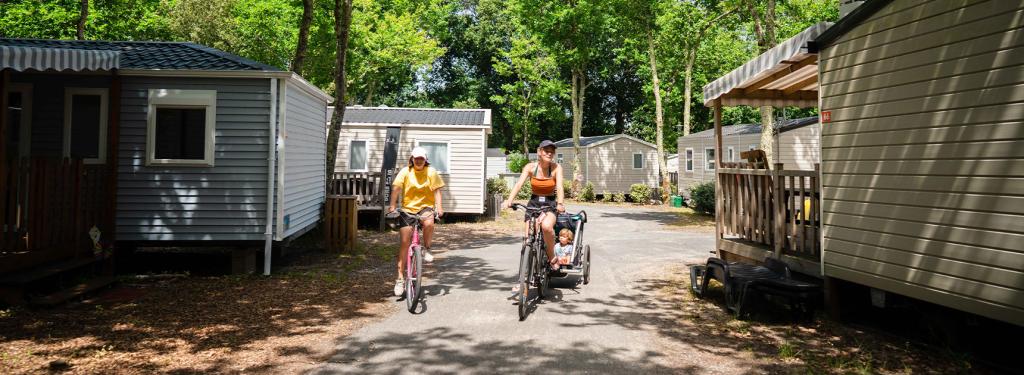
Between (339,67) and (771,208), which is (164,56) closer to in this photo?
(339,67)

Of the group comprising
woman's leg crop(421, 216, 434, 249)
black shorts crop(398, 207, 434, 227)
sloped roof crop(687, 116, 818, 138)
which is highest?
sloped roof crop(687, 116, 818, 138)

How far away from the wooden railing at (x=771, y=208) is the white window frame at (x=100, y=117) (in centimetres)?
855

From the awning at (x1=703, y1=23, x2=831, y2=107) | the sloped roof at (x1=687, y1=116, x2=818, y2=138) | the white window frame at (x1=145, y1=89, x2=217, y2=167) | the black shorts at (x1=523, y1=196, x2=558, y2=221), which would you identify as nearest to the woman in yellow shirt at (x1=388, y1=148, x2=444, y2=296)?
the black shorts at (x1=523, y1=196, x2=558, y2=221)

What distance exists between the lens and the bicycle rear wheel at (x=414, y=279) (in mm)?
6562

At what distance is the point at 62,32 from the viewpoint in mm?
27594

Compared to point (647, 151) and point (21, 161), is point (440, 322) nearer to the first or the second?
point (21, 161)

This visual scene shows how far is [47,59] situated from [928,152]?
8056 millimetres

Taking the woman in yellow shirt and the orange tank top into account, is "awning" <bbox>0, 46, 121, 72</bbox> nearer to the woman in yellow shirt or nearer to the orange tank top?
the woman in yellow shirt

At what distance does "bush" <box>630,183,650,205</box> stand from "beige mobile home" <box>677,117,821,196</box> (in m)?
1.61

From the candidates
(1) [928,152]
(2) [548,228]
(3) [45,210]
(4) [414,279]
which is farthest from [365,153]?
(1) [928,152]

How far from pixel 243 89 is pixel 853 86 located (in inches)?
301

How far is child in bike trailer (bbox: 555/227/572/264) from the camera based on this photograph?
7910 millimetres

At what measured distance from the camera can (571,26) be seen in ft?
103

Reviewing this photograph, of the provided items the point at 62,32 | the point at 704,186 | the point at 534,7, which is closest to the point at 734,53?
the point at 534,7
